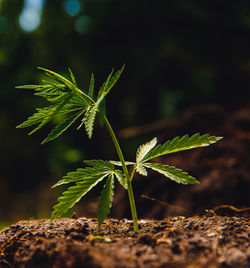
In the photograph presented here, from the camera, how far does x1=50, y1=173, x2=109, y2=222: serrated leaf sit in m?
0.88

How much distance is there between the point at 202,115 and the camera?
121 inches

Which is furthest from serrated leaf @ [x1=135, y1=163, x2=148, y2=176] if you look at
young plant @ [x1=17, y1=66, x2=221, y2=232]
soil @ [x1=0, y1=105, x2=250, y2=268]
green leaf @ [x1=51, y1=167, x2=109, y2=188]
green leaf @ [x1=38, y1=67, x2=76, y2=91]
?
green leaf @ [x1=38, y1=67, x2=76, y2=91]

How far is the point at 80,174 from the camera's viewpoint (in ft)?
3.15

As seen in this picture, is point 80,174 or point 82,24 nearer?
point 80,174

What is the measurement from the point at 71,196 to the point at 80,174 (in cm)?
8

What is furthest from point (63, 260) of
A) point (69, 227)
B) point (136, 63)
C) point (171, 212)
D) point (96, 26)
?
point (96, 26)

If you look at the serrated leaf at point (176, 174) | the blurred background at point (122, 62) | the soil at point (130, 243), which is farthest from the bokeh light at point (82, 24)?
the serrated leaf at point (176, 174)

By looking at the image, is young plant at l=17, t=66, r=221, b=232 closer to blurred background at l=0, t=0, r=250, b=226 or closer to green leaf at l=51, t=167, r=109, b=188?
green leaf at l=51, t=167, r=109, b=188

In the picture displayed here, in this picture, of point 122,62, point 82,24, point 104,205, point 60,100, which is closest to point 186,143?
point 104,205

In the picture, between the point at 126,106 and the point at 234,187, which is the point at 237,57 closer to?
the point at 126,106

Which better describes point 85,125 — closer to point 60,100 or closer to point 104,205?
point 60,100

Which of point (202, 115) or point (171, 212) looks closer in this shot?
point (171, 212)

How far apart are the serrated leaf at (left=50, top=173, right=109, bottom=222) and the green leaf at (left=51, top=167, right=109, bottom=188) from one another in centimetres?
1

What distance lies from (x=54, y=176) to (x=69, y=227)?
12.0 feet
